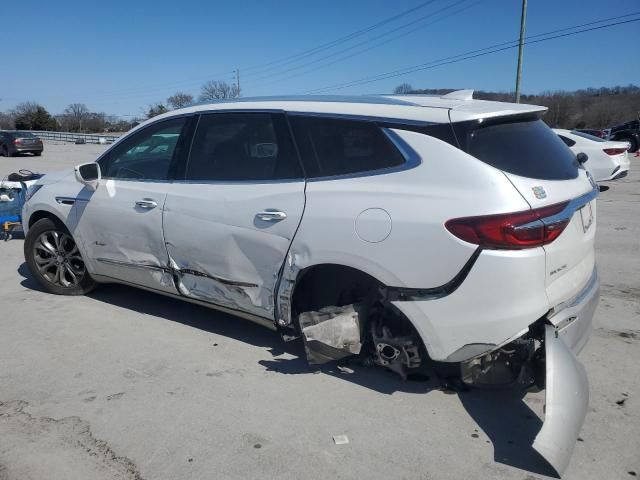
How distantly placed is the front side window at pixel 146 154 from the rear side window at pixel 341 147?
3.86 feet

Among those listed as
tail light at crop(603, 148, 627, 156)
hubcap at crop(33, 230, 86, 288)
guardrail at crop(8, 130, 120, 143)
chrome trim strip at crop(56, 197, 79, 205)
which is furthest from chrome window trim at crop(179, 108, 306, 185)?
guardrail at crop(8, 130, 120, 143)

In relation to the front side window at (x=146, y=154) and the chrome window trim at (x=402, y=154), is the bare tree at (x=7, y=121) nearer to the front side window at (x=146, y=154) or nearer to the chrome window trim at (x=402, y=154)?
the front side window at (x=146, y=154)

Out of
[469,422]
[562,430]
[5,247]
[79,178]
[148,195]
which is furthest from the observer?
[5,247]

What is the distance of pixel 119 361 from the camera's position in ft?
11.9

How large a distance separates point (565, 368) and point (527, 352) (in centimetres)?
23

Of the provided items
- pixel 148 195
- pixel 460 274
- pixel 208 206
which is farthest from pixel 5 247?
pixel 460 274

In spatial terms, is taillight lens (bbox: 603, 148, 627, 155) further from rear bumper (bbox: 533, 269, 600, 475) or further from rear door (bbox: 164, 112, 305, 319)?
rear door (bbox: 164, 112, 305, 319)

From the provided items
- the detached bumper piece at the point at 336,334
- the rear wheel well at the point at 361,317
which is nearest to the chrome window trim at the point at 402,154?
the rear wheel well at the point at 361,317

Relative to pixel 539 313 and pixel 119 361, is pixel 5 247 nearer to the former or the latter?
pixel 119 361

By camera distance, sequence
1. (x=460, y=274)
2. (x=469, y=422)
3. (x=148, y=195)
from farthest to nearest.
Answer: (x=148, y=195) → (x=469, y=422) → (x=460, y=274)

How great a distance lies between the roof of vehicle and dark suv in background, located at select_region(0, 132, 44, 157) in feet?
87.9

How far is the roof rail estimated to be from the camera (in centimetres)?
337

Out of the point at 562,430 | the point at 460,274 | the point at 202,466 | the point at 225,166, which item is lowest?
the point at 202,466

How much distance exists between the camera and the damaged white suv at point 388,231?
8.64 ft
